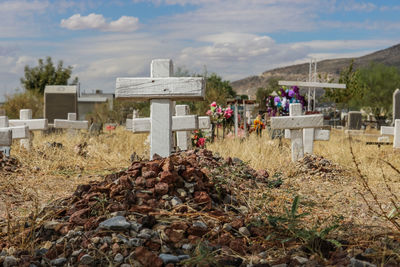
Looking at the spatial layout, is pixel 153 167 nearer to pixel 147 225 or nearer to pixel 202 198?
pixel 202 198

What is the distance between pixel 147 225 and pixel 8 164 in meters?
4.29

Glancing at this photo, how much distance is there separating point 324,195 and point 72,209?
9.15 ft

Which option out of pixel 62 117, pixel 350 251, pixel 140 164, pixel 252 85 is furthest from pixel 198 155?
pixel 252 85

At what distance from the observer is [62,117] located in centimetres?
1609

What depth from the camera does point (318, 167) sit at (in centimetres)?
648

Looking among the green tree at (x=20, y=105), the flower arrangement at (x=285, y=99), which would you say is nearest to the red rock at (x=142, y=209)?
the flower arrangement at (x=285, y=99)

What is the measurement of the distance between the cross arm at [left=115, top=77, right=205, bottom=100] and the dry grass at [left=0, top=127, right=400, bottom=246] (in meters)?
1.08

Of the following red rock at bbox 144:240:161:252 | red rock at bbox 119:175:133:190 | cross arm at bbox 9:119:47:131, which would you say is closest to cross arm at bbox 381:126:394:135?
cross arm at bbox 9:119:47:131

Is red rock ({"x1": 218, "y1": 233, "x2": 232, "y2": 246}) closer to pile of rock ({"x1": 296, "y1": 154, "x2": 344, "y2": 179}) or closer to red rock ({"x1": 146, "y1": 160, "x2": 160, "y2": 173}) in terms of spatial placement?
red rock ({"x1": 146, "y1": 160, "x2": 160, "y2": 173})

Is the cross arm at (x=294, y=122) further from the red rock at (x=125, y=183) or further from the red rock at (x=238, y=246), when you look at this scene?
the red rock at (x=238, y=246)

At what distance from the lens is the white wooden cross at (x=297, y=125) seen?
7.04 meters

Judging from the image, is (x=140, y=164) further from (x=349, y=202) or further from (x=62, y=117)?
(x=62, y=117)

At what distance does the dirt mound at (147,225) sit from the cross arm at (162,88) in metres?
1.25

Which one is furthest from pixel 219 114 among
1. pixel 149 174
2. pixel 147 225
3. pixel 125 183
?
pixel 147 225
